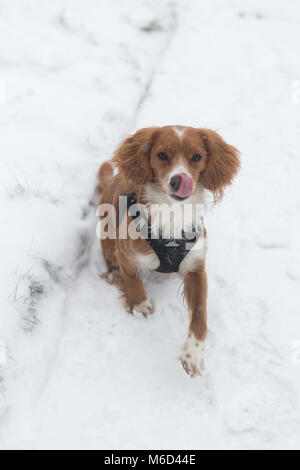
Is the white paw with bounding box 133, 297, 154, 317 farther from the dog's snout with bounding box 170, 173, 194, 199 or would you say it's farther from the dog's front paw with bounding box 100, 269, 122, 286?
the dog's snout with bounding box 170, 173, 194, 199

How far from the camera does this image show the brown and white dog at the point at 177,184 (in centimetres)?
225

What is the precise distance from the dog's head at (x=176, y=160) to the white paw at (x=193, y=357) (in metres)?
0.92

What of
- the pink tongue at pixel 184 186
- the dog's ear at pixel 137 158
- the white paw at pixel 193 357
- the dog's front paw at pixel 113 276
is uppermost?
the pink tongue at pixel 184 186

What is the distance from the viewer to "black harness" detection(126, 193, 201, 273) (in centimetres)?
254

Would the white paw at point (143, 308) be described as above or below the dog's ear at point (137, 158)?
below

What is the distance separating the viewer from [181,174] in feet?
7.02

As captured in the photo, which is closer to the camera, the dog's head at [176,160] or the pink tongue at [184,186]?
the pink tongue at [184,186]

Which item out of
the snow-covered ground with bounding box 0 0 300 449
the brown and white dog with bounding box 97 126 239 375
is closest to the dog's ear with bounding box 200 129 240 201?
the brown and white dog with bounding box 97 126 239 375

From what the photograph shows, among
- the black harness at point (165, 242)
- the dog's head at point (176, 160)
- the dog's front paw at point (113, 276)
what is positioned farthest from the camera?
the dog's front paw at point (113, 276)

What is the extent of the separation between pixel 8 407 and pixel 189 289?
1321 mm

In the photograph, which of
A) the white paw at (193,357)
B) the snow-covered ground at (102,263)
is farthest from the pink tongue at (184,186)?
the snow-covered ground at (102,263)

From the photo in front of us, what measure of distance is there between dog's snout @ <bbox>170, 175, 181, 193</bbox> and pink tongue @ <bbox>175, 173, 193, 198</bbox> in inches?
0.6

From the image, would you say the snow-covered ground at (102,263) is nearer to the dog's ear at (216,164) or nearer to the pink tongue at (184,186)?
the dog's ear at (216,164)
